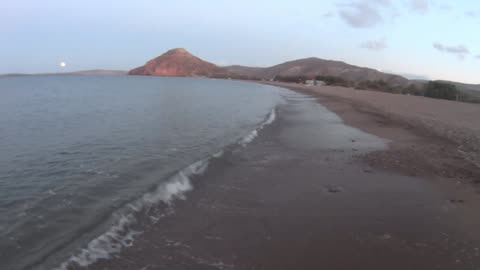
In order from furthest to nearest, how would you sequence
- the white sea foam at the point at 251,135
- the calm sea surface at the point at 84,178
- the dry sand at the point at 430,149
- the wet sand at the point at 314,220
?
the white sea foam at the point at 251,135 < the dry sand at the point at 430,149 < the calm sea surface at the point at 84,178 < the wet sand at the point at 314,220

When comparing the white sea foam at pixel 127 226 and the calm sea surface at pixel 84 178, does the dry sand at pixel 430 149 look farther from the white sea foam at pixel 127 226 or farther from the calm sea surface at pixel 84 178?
the white sea foam at pixel 127 226

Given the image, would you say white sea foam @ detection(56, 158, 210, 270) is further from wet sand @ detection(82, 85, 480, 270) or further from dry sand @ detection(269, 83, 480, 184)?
dry sand @ detection(269, 83, 480, 184)

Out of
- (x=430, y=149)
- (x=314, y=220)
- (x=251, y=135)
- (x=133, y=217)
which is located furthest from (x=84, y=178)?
(x=430, y=149)

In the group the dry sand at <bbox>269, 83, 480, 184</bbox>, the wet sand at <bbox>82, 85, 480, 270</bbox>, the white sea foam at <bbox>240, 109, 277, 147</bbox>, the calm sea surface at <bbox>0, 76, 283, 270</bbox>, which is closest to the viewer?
the wet sand at <bbox>82, 85, 480, 270</bbox>

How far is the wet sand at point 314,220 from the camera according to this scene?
588cm

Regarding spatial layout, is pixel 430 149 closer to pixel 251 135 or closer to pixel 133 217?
pixel 251 135

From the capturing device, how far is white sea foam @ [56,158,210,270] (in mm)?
5914

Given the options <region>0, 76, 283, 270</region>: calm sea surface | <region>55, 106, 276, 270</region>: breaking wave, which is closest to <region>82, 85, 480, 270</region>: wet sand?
<region>55, 106, 276, 270</region>: breaking wave

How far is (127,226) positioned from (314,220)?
3521 millimetres

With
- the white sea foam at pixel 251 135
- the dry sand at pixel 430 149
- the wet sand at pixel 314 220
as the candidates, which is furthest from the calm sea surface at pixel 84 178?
the dry sand at pixel 430 149

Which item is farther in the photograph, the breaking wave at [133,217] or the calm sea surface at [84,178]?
the calm sea surface at [84,178]

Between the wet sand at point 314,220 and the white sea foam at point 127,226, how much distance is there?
22 cm

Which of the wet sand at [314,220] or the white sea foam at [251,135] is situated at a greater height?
the white sea foam at [251,135]

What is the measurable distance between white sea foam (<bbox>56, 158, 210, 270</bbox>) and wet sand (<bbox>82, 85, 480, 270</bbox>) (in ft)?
0.71
